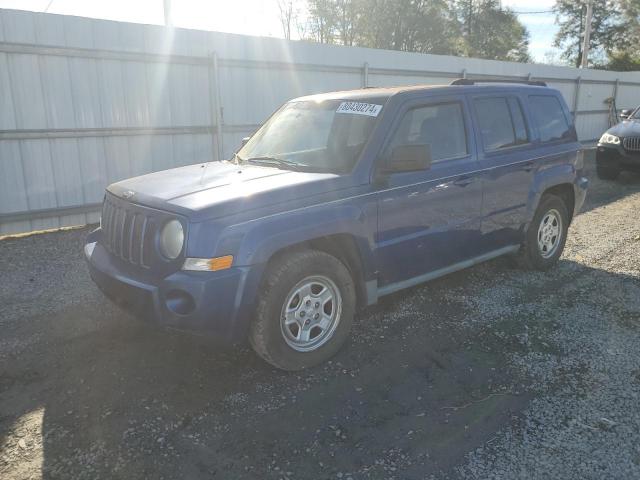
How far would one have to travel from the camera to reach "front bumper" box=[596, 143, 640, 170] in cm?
1065

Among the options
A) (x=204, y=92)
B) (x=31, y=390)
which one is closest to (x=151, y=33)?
(x=204, y=92)

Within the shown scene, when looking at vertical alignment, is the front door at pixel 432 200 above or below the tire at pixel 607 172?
above

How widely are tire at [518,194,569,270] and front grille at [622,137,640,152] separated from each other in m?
6.12

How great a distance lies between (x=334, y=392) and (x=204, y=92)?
680 centimetres

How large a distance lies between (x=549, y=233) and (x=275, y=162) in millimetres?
3177

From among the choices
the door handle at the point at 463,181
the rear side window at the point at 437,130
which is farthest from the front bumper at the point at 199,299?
the door handle at the point at 463,181

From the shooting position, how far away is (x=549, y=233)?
5652mm

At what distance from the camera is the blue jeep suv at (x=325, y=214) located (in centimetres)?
321

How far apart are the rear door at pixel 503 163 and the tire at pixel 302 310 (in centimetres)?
171

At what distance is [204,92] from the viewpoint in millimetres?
8883

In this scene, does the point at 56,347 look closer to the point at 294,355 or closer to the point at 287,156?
the point at 294,355

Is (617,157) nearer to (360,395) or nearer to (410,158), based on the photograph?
(410,158)

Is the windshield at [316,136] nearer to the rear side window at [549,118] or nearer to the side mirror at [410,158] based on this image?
the side mirror at [410,158]

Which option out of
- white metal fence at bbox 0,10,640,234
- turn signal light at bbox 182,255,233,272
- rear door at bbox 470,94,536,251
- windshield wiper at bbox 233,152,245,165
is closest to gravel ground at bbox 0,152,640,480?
turn signal light at bbox 182,255,233,272
